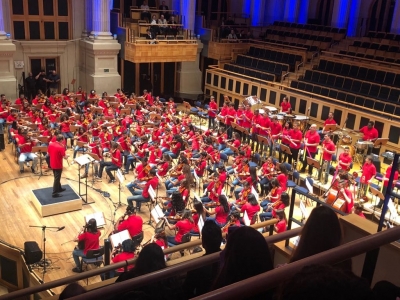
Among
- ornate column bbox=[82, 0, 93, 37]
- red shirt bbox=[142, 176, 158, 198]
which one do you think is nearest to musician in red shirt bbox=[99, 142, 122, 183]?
red shirt bbox=[142, 176, 158, 198]

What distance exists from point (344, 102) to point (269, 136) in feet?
10.6

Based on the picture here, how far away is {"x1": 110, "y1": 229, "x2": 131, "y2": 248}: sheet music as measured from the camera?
23.1 ft

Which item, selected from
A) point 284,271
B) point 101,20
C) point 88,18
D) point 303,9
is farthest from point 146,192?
point 303,9

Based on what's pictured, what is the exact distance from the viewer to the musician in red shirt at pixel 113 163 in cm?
1136

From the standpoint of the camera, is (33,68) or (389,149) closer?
(389,149)

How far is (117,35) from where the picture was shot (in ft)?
66.6

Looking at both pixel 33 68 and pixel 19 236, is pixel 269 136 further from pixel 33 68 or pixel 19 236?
pixel 33 68

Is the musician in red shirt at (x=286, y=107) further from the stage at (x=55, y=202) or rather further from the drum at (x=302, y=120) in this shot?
the stage at (x=55, y=202)

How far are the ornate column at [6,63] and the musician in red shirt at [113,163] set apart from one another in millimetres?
8433

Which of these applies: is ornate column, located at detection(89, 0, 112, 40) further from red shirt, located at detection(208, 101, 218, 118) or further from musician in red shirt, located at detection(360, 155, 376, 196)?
musician in red shirt, located at detection(360, 155, 376, 196)

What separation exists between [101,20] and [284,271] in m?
19.3

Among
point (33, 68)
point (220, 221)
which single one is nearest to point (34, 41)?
point (33, 68)

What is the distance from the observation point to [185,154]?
37.6 feet

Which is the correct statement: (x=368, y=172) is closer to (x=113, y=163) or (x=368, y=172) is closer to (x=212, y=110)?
(x=113, y=163)
